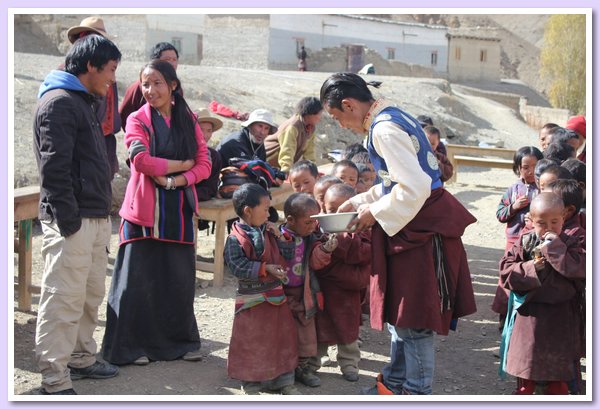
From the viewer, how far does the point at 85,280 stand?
4.42 meters

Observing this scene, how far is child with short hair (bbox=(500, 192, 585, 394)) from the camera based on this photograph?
4.26 m

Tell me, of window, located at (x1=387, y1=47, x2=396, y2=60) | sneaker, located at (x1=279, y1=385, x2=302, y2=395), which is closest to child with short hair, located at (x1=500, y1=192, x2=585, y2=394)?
sneaker, located at (x1=279, y1=385, x2=302, y2=395)

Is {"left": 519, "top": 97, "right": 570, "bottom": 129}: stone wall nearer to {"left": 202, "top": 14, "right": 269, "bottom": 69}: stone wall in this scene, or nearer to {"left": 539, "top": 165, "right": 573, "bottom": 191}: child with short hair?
{"left": 202, "top": 14, "right": 269, "bottom": 69}: stone wall

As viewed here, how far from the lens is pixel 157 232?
500 cm

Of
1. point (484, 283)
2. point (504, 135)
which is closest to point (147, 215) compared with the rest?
point (484, 283)

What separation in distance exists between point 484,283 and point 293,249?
3.55 meters

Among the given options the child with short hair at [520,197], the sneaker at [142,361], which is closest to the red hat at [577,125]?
the child with short hair at [520,197]

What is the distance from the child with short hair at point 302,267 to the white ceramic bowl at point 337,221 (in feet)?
1.73

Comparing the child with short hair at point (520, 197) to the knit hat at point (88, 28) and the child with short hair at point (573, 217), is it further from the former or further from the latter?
the knit hat at point (88, 28)

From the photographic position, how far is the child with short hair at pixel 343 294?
4.89m

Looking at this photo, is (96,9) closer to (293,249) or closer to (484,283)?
(293,249)

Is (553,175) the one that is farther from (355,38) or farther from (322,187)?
(355,38)

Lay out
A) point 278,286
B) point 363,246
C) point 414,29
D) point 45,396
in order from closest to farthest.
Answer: point 45,396
point 278,286
point 363,246
point 414,29

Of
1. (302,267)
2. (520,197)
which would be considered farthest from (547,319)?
(520,197)
